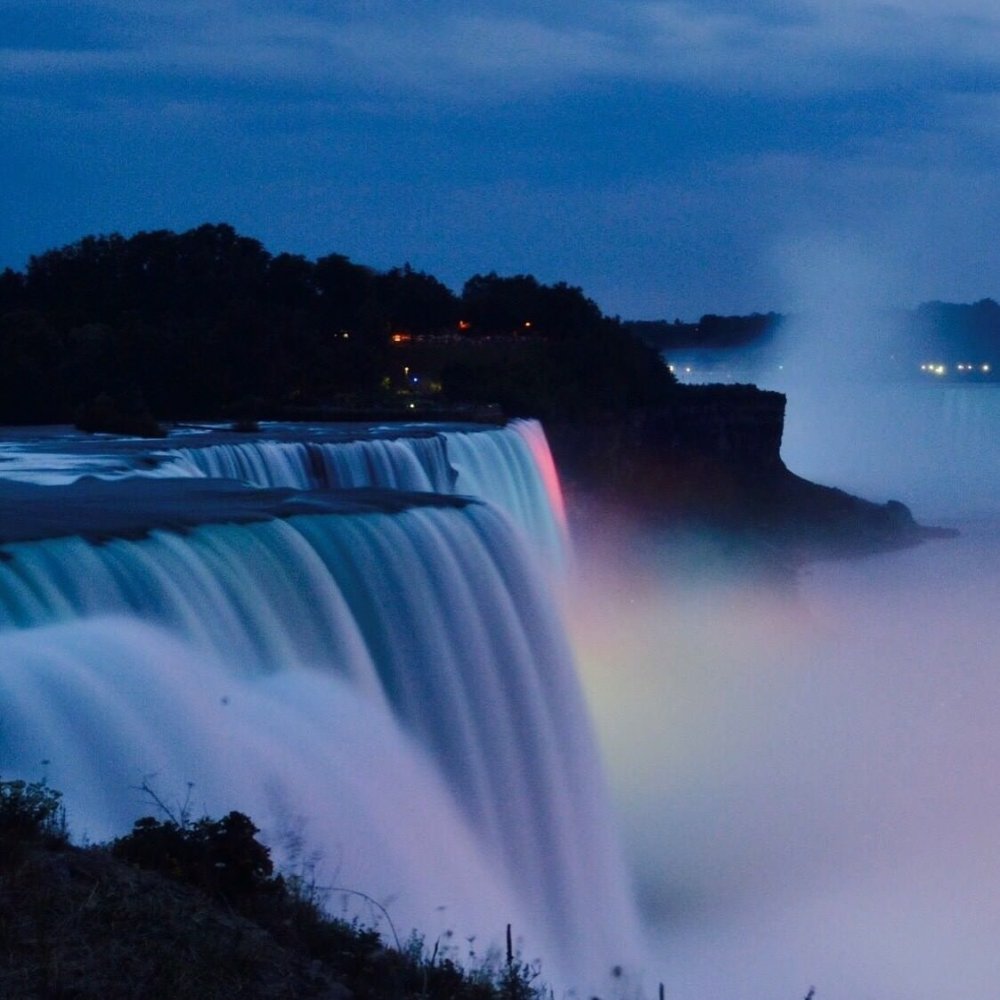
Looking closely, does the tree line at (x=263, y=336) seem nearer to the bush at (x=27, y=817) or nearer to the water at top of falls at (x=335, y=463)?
the water at top of falls at (x=335, y=463)

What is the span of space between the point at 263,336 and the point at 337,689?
1264 inches

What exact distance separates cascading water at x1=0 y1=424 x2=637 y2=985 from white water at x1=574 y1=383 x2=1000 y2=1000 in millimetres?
2084

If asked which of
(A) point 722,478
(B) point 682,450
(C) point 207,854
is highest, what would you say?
(C) point 207,854

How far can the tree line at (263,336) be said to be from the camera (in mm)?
40250

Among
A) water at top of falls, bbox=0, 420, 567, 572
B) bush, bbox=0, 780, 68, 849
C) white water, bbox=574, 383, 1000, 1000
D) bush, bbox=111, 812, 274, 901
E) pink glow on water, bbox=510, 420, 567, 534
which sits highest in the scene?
bush, bbox=0, 780, 68, 849

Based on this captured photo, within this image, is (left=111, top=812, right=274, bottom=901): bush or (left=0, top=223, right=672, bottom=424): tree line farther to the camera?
(left=0, top=223, right=672, bottom=424): tree line

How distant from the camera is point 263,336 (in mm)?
42719

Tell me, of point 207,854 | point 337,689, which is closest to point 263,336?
point 337,689

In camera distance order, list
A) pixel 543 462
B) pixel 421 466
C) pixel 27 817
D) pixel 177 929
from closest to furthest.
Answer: pixel 177 929 → pixel 27 817 → pixel 421 466 → pixel 543 462

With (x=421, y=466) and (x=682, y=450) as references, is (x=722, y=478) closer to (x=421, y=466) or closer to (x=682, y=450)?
(x=682, y=450)

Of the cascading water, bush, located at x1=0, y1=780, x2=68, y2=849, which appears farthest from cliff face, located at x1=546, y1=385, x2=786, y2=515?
bush, located at x1=0, y1=780, x2=68, y2=849

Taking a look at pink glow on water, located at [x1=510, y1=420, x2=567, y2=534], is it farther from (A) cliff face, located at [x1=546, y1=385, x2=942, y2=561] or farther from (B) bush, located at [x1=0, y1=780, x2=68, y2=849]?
(B) bush, located at [x1=0, y1=780, x2=68, y2=849]

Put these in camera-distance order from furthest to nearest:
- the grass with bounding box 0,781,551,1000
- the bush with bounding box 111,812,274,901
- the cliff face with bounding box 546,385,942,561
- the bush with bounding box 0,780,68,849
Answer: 1. the cliff face with bounding box 546,385,942,561
2. the bush with bounding box 111,812,274,901
3. the bush with bounding box 0,780,68,849
4. the grass with bounding box 0,781,551,1000

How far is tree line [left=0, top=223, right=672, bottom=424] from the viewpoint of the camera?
40.2 m
